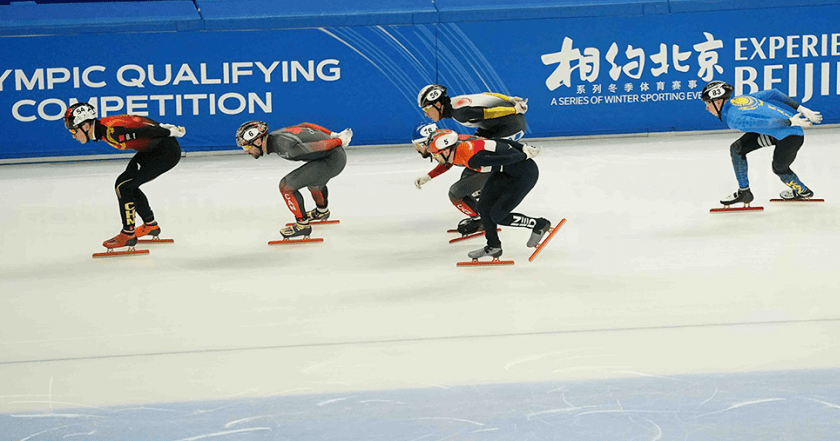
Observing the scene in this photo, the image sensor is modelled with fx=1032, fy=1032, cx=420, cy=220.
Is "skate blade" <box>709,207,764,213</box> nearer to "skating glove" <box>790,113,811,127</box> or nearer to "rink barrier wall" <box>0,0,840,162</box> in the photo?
"skating glove" <box>790,113,811,127</box>

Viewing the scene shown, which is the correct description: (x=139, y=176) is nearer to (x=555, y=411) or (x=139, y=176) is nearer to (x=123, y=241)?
(x=123, y=241)

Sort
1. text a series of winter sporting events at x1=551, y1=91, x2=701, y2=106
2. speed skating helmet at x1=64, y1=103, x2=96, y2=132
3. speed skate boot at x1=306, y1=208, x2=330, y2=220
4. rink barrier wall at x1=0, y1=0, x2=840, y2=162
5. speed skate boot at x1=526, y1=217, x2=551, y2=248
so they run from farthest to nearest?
text a series of winter sporting events at x1=551, y1=91, x2=701, y2=106, rink barrier wall at x1=0, y1=0, x2=840, y2=162, speed skate boot at x1=306, y1=208, x2=330, y2=220, speed skating helmet at x1=64, y1=103, x2=96, y2=132, speed skate boot at x1=526, y1=217, x2=551, y2=248

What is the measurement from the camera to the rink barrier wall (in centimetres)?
1474

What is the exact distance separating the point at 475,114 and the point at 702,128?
745 centimetres

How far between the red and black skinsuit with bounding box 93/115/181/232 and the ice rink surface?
44cm

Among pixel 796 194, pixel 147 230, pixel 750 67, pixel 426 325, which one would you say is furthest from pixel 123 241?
pixel 750 67

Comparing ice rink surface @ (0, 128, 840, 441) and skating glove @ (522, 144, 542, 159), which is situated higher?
skating glove @ (522, 144, 542, 159)

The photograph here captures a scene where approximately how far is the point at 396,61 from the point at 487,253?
7.94m

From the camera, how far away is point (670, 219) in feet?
30.7

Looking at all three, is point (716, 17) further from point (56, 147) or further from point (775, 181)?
point (56, 147)

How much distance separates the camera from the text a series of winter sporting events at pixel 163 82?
47.9 ft

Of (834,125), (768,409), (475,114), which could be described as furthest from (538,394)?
(834,125)

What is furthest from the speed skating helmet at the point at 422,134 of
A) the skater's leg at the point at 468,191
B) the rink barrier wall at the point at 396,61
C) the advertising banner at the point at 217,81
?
the advertising banner at the point at 217,81

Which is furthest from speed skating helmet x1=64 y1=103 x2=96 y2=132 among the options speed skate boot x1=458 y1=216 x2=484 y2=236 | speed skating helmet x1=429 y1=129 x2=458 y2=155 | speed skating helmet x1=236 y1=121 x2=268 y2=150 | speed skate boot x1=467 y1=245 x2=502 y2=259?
speed skate boot x1=467 y1=245 x2=502 y2=259
